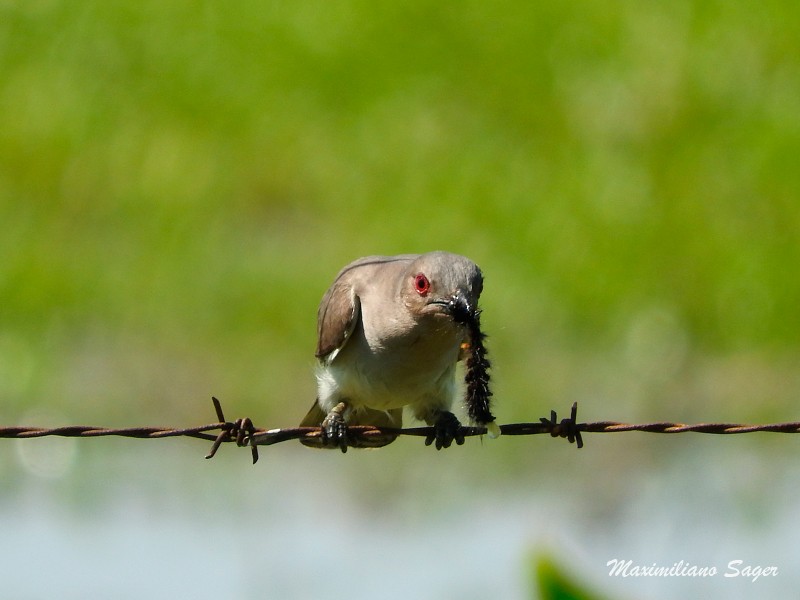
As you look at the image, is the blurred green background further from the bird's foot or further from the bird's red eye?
the bird's red eye

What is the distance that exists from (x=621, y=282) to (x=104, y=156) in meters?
4.73

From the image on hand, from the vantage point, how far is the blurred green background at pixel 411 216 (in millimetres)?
10219

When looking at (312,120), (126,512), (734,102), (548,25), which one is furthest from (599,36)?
(126,512)

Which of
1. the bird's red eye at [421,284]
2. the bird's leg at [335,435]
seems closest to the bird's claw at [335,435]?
the bird's leg at [335,435]

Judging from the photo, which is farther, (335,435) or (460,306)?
(335,435)

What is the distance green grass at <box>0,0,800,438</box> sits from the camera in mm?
10797

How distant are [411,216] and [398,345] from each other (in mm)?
5237

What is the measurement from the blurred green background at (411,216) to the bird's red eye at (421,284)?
307 centimetres

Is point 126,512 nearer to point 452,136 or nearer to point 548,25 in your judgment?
point 452,136

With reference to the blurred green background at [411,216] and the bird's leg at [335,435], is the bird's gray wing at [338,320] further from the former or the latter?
the blurred green background at [411,216]

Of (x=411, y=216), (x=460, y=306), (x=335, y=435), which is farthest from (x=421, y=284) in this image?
(x=411, y=216)

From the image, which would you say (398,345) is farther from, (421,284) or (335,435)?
(335,435)

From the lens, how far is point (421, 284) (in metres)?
6.41

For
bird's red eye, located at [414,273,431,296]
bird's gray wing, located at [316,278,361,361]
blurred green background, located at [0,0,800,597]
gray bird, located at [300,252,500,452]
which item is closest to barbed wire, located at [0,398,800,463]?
gray bird, located at [300,252,500,452]
